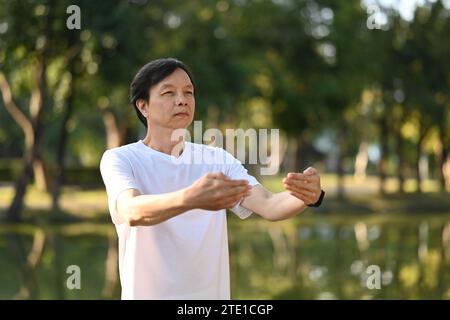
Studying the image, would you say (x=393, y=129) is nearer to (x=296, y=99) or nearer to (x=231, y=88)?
(x=296, y=99)

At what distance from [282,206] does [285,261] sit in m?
14.2

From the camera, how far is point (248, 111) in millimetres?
51625

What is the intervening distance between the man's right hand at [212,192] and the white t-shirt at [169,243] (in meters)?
0.42

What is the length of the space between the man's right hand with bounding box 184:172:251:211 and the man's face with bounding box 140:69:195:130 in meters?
0.59

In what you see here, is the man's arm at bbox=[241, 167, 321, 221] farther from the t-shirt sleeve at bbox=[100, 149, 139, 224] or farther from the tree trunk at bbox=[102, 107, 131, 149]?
the tree trunk at bbox=[102, 107, 131, 149]

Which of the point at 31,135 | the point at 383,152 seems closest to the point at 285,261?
the point at 31,135

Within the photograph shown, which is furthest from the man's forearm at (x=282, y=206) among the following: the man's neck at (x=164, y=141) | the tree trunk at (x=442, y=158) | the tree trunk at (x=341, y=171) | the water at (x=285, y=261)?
the tree trunk at (x=442, y=158)

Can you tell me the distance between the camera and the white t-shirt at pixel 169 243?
9.68ft

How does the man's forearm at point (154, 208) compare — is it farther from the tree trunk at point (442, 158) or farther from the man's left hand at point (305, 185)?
the tree trunk at point (442, 158)

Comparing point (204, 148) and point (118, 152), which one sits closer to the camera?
point (118, 152)

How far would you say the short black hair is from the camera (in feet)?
10.2

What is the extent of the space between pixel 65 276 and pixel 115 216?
12.3 m

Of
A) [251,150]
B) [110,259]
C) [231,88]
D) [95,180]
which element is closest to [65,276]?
[110,259]

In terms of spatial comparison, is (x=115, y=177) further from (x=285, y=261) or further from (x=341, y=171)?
(x=341, y=171)
